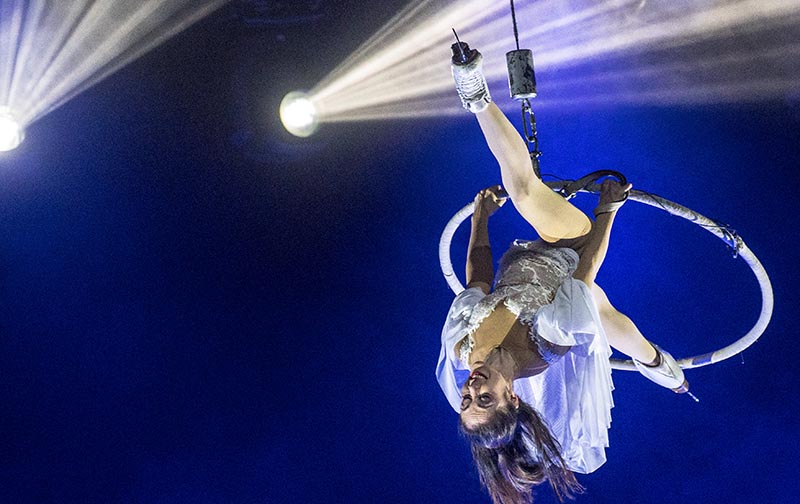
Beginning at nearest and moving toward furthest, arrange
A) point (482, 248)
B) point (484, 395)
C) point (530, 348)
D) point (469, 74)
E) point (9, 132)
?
point (469, 74) → point (484, 395) → point (530, 348) → point (482, 248) → point (9, 132)

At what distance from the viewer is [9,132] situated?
388 centimetres

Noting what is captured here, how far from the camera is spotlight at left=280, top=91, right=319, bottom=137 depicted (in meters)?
4.39

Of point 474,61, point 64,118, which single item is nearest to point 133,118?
point 64,118

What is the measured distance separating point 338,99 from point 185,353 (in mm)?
1648

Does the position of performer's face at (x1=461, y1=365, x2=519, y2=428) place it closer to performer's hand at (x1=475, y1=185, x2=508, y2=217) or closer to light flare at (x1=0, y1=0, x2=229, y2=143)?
performer's hand at (x1=475, y1=185, x2=508, y2=217)

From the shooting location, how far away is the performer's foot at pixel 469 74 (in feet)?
7.93

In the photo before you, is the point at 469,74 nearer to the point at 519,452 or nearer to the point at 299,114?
the point at 519,452

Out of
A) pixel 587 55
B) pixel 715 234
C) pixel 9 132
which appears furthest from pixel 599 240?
pixel 9 132

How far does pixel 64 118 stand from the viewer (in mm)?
4102

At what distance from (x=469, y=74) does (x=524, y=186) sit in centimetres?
51

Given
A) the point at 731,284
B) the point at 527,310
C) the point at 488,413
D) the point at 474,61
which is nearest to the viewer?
the point at 474,61

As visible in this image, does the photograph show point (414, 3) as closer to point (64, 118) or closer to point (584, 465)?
point (64, 118)

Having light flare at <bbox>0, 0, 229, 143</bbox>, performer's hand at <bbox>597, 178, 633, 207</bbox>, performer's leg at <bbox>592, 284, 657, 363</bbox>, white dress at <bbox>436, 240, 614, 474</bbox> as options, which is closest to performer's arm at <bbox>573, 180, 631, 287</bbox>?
performer's hand at <bbox>597, 178, 633, 207</bbox>

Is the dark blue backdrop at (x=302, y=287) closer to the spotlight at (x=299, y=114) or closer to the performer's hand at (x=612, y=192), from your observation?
the spotlight at (x=299, y=114)
